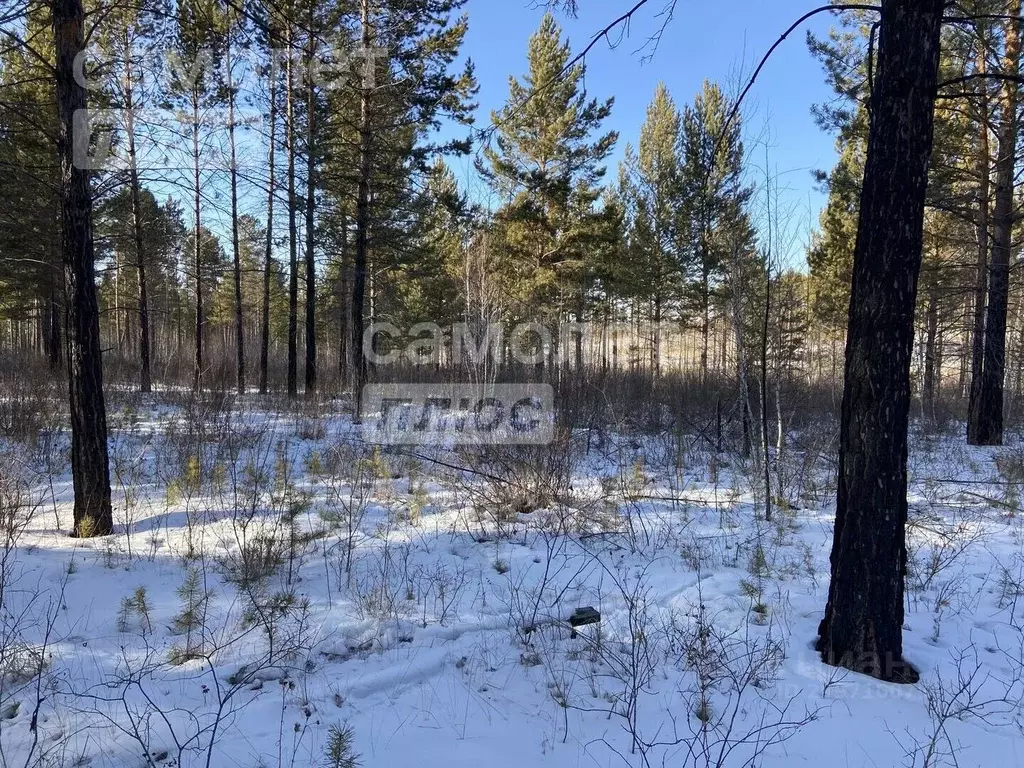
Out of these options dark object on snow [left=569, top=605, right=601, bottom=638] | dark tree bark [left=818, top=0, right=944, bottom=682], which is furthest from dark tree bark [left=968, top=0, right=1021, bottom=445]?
dark object on snow [left=569, top=605, right=601, bottom=638]

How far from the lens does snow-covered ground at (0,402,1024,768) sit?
6.62 feet

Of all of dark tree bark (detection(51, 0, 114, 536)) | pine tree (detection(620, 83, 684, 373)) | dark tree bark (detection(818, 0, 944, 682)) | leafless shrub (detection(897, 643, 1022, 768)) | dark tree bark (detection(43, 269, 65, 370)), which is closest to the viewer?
leafless shrub (detection(897, 643, 1022, 768))

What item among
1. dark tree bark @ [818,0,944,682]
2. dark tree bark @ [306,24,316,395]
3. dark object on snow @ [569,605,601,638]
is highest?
dark tree bark @ [306,24,316,395]

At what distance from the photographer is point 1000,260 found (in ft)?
29.4

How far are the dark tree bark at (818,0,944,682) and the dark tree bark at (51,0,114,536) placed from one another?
481cm

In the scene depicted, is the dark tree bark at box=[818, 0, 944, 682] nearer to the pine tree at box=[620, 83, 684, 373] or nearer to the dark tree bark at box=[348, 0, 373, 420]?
the dark tree bark at box=[348, 0, 373, 420]

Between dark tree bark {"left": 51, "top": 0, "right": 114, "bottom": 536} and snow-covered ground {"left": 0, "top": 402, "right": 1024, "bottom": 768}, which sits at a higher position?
dark tree bark {"left": 51, "top": 0, "right": 114, "bottom": 536}

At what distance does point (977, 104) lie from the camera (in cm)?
881

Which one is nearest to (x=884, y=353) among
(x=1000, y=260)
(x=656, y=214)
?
(x=1000, y=260)

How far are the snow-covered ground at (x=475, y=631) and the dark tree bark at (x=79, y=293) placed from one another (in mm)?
352

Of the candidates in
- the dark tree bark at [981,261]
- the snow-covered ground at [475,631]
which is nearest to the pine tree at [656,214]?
the dark tree bark at [981,261]

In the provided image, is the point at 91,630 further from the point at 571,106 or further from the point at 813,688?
the point at 571,106

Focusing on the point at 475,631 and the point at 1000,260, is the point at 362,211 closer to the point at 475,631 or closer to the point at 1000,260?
the point at 475,631

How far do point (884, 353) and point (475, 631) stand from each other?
7.95 feet
